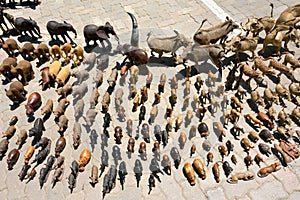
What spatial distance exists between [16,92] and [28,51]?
1.55 m

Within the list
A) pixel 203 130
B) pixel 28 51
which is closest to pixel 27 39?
pixel 28 51

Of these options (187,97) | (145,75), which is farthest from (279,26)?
(145,75)

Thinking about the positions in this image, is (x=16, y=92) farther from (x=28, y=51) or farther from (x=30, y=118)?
(x=28, y=51)

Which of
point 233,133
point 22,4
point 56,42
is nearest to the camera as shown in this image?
point 233,133

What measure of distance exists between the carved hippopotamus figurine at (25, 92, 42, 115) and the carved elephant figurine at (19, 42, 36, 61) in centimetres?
155

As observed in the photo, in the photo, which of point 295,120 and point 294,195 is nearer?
point 294,195

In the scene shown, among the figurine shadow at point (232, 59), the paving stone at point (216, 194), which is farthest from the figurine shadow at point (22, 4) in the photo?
the paving stone at point (216, 194)

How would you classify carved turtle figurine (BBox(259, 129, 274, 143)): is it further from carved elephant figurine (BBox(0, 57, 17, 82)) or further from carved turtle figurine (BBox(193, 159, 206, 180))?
carved elephant figurine (BBox(0, 57, 17, 82))

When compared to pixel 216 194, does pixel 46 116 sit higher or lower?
higher

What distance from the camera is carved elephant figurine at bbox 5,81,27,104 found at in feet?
25.4

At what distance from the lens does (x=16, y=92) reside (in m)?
7.78

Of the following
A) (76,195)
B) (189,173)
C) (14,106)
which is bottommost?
(76,195)

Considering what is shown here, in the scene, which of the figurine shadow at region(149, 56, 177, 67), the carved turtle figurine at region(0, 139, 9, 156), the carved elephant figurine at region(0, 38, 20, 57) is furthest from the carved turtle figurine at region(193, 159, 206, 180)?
the carved elephant figurine at region(0, 38, 20, 57)

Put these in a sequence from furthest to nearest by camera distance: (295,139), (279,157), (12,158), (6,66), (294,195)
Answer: (6,66)
(295,139)
(12,158)
(279,157)
(294,195)
